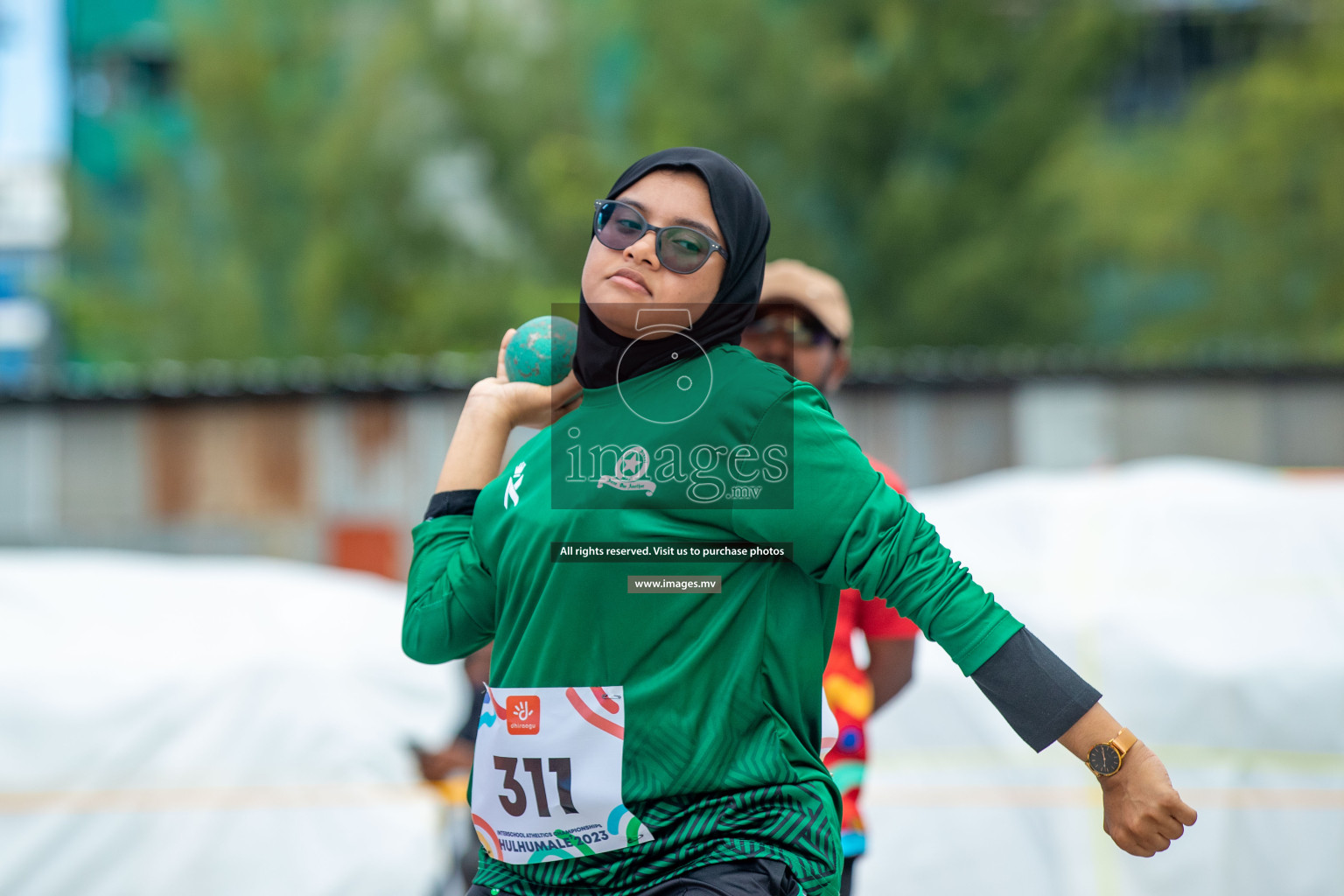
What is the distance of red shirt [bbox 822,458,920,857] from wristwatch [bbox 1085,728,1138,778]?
1095mm

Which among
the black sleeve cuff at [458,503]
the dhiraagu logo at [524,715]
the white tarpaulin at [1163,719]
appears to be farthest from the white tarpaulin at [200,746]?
the dhiraagu logo at [524,715]

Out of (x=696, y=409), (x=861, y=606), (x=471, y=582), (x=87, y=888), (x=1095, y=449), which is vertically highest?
(x=696, y=409)

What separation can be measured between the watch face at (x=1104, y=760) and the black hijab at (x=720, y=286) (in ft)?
2.04

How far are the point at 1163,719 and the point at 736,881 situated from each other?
3.20 metres

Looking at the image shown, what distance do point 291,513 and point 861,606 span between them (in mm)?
4600

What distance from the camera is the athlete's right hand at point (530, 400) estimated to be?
171 cm

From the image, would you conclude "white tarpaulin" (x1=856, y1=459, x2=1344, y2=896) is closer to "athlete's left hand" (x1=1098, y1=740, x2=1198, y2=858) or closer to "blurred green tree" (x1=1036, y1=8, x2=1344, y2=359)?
"athlete's left hand" (x1=1098, y1=740, x2=1198, y2=858)

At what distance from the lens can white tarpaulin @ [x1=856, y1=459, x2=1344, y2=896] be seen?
4.08m

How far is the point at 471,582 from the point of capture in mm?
1583

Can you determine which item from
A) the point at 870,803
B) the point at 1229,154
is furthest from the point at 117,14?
the point at 870,803

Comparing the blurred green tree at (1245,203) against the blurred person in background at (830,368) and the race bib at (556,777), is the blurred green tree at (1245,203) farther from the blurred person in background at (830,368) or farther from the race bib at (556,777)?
the race bib at (556,777)

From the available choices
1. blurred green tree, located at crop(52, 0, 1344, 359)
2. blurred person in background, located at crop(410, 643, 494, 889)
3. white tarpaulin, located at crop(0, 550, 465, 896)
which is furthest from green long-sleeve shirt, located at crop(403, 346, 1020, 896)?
blurred green tree, located at crop(52, 0, 1344, 359)

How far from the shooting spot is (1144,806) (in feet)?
4.48

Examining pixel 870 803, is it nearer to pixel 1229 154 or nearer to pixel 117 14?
pixel 1229 154
